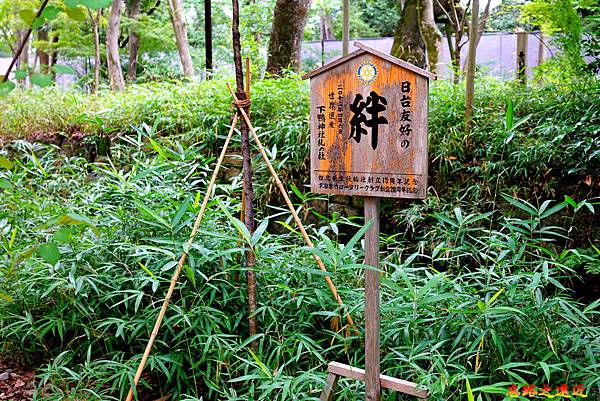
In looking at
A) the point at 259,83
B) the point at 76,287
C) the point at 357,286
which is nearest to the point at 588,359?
the point at 357,286

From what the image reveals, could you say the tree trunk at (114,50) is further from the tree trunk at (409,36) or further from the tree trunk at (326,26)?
the tree trunk at (326,26)

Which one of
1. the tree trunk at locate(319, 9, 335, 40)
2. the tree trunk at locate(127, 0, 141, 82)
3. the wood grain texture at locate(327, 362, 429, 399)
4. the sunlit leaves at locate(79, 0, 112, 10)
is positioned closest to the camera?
the sunlit leaves at locate(79, 0, 112, 10)

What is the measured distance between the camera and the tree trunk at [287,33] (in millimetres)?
6621

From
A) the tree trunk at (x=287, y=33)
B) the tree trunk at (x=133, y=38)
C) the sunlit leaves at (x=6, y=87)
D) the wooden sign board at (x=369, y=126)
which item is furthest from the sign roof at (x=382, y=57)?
the tree trunk at (x=133, y=38)

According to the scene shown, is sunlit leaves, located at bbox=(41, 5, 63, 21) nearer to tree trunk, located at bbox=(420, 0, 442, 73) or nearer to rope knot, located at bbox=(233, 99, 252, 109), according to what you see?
rope knot, located at bbox=(233, 99, 252, 109)

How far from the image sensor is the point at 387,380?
93.4 inches

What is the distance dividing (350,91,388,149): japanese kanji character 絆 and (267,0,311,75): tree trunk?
4.25 m

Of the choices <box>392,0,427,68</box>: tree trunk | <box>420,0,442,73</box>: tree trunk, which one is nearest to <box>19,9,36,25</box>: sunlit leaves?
<box>420,0,442,73</box>: tree trunk

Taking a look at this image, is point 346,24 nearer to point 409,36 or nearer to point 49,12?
point 409,36

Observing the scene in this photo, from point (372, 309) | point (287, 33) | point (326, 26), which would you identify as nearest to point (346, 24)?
point (287, 33)

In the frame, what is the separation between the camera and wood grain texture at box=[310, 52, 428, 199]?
233 cm

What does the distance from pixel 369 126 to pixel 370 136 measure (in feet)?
0.14

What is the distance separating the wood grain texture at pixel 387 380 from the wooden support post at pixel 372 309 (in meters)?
0.03

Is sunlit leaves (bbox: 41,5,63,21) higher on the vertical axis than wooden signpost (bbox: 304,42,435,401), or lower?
higher
